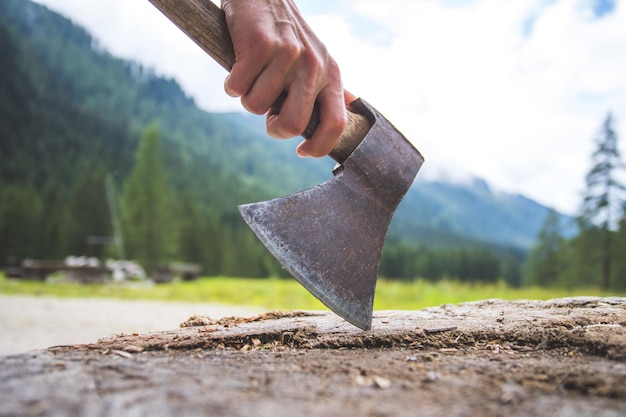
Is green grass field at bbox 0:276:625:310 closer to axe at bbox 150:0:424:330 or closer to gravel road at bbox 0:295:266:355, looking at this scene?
gravel road at bbox 0:295:266:355

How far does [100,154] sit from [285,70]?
73.7m

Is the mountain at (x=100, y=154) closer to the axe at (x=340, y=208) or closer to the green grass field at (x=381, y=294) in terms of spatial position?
the green grass field at (x=381, y=294)

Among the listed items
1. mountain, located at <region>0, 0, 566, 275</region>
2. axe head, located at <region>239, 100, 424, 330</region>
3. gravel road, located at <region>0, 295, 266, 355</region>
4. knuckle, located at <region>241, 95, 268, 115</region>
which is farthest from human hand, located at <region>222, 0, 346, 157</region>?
mountain, located at <region>0, 0, 566, 275</region>

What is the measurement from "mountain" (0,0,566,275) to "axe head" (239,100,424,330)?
55.7ft

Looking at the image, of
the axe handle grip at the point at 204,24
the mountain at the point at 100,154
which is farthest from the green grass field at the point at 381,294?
the axe handle grip at the point at 204,24

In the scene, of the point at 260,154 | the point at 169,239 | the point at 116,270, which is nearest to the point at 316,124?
the point at 116,270

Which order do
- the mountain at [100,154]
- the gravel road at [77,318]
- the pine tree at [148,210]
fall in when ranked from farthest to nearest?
1. the mountain at [100,154]
2. the pine tree at [148,210]
3. the gravel road at [77,318]

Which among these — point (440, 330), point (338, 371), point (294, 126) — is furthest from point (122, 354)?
point (440, 330)

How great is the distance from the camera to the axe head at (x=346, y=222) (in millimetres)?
1595

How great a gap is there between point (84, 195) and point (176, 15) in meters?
32.9

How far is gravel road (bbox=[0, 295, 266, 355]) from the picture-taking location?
630cm

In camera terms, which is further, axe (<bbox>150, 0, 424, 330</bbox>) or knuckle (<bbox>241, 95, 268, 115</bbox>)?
knuckle (<bbox>241, 95, 268, 115</bbox>)

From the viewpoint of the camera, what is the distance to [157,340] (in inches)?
58.2

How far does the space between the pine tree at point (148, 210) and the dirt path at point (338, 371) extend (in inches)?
1117
